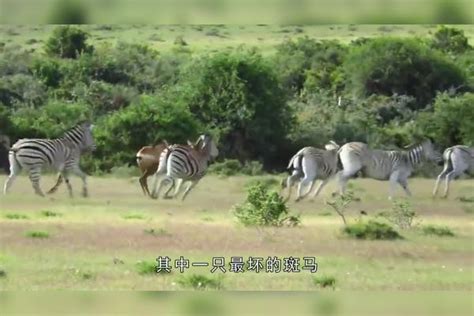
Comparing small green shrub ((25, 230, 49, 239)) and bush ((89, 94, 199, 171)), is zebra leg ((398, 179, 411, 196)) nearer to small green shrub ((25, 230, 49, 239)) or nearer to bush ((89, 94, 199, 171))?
bush ((89, 94, 199, 171))

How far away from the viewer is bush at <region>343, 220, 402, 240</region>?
9.64 meters

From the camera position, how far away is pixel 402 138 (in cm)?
2556

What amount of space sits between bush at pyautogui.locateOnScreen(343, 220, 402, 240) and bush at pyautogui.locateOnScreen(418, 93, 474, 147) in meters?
15.0

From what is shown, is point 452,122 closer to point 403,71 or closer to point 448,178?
point 448,178

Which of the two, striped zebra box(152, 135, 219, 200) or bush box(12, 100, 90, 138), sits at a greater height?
bush box(12, 100, 90, 138)

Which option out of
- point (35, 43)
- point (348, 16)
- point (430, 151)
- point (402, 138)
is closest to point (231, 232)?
point (348, 16)

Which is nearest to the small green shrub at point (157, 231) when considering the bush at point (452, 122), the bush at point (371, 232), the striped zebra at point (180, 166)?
the bush at point (371, 232)

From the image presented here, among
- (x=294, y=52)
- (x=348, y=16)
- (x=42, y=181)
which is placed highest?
(x=294, y=52)

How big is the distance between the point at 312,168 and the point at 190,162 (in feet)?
7.40

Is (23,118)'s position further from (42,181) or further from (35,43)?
(35,43)

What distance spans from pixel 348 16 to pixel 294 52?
122 feet

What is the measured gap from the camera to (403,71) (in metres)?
31.9

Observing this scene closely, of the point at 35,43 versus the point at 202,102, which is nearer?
the point at 202,102

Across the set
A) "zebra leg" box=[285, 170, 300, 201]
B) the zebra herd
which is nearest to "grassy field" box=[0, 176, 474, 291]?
the zebra herd
